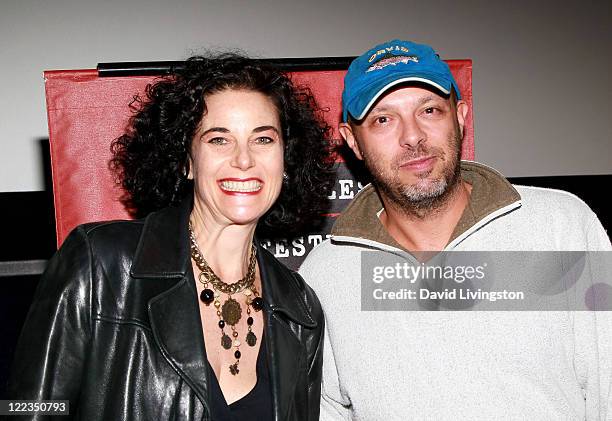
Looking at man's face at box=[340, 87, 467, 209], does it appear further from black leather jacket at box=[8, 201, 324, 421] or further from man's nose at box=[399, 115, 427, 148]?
black leather jacket at box=[8, 201, 324, 421]

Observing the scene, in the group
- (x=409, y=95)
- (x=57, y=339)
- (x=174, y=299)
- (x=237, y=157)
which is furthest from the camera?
(x=409, y=95)

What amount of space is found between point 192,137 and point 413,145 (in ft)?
2.16

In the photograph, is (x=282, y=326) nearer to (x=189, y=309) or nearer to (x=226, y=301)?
(x=226, y=301)

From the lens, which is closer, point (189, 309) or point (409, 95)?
point (189, 309)

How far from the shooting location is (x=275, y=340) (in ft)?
5.91

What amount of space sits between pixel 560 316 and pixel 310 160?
0.91 meters

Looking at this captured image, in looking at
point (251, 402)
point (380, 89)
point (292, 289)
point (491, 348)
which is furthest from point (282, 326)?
point (380, 89)

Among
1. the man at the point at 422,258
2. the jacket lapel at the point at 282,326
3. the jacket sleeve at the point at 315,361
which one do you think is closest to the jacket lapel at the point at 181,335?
the jacket lapel at the point at 282,326

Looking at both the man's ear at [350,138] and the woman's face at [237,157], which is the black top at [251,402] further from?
the man's ear at [350,138]

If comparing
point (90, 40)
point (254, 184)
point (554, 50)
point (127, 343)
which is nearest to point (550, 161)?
point (554, 50)

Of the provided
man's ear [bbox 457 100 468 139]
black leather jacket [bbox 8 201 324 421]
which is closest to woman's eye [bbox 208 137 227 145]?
black leather jacket [bbox 8 201 324 421]

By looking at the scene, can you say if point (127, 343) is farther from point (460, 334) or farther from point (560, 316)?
point (560, 316)

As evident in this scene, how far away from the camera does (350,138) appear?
7.06ft

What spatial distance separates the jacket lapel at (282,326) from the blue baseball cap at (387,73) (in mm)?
552
